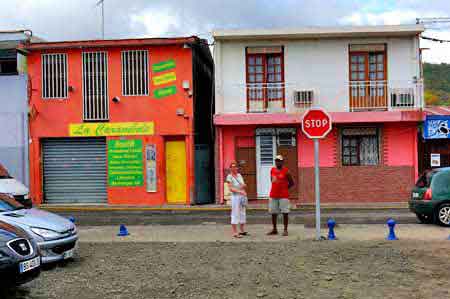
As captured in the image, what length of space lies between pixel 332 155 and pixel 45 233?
15.8m

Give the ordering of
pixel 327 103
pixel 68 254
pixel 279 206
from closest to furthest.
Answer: pixel 68 254
pixel 279 206
pixel 327 103

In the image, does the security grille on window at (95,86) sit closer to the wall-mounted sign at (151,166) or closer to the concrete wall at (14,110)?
the wall-mounted sign at (151,166)

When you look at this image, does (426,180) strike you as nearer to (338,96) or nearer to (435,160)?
(338,96)

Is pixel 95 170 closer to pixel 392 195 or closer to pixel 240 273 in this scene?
pixel 392 195

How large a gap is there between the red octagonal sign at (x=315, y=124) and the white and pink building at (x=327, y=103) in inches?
430

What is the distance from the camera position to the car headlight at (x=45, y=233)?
938cm

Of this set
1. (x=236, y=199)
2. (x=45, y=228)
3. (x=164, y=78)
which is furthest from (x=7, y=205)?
(x=164, y=78)

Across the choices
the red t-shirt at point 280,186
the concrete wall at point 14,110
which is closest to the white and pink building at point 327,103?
the concrete wall at point 14,110

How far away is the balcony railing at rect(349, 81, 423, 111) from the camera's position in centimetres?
2319

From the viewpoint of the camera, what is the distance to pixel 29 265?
7.09m

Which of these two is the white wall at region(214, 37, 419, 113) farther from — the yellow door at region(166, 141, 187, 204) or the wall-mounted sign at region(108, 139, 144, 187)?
the wall-mounted sign at region(108, 139, 144, 187)

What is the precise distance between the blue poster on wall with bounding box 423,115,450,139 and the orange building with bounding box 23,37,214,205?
9.17 m

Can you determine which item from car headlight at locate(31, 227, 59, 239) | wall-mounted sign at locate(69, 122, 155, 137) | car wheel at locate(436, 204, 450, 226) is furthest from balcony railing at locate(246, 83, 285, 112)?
car headlight at locate(31, 227, 59, 239)

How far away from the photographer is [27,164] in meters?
24.1
